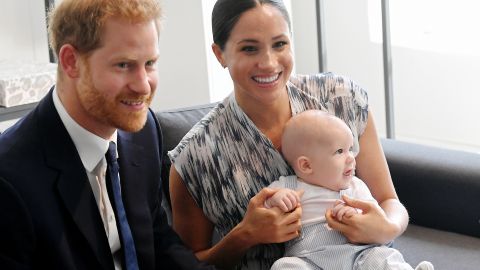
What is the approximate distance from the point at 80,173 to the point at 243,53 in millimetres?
556

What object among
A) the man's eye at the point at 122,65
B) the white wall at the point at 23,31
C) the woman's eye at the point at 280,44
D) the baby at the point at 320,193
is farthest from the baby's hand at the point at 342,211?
the white wall at the point at 23,31

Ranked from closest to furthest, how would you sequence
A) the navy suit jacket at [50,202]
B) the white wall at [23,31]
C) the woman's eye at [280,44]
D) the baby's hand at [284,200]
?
the navy suit jacket at [50,202] < the baby's hand at [284,200] < the woman's eye at [280,44] < the white wall at [23,31]

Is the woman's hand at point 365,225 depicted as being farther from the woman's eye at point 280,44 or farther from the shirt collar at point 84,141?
the shirt collar at point 84,141

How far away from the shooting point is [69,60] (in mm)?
1702

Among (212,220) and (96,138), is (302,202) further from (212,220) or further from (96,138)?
(96,138)

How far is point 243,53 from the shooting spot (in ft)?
6.93

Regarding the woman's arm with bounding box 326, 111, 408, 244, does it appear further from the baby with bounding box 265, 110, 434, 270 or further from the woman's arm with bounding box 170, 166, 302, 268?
the woman's arm with bounding box 170, 166, 302, 268

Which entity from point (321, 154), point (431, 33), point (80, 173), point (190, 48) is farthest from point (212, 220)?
point (431, 33)

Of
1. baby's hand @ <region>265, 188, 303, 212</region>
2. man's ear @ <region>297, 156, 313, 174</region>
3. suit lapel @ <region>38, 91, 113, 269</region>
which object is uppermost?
suit lapel @ <region>38, 91, 113, 269</region>

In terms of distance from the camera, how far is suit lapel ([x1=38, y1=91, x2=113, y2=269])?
173cm

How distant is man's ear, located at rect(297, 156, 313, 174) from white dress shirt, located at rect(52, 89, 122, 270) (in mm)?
476

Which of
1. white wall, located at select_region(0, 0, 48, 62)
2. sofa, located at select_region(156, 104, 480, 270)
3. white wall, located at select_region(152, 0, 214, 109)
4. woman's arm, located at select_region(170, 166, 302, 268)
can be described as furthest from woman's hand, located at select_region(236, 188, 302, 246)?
white wall, located at select_region(152, 0, 214, 109)

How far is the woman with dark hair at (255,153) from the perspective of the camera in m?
2.05

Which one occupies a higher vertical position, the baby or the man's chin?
the man's chin
